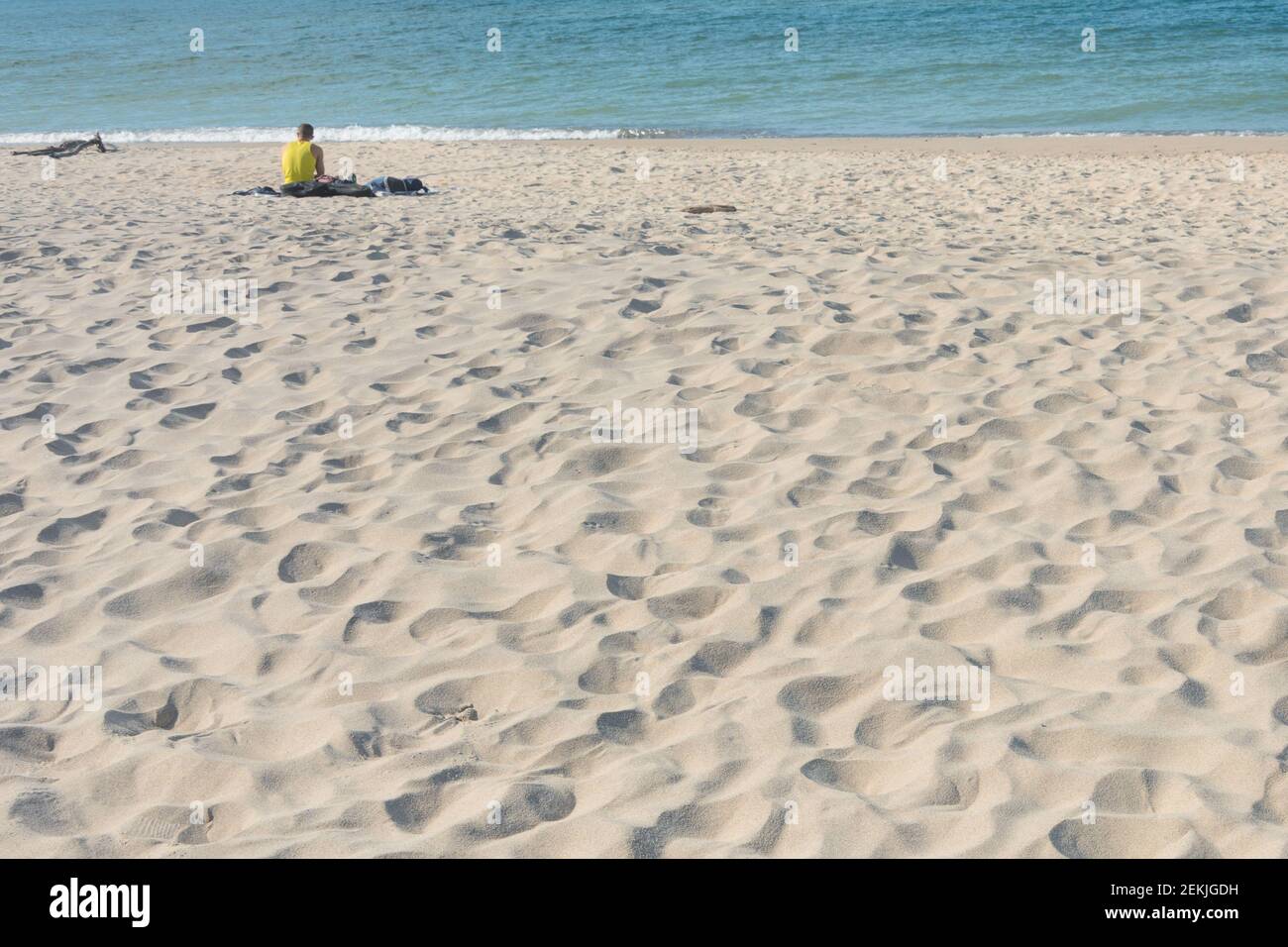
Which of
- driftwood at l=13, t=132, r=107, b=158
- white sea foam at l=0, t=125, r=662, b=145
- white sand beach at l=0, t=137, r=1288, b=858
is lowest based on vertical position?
white sand beach at l=0, t=137, r=1288, b=858

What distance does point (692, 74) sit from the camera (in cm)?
2492

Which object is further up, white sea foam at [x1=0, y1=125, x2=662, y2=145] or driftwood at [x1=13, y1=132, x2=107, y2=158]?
white sea foam at [x1=0, y1=125, x2=662, y2=145]

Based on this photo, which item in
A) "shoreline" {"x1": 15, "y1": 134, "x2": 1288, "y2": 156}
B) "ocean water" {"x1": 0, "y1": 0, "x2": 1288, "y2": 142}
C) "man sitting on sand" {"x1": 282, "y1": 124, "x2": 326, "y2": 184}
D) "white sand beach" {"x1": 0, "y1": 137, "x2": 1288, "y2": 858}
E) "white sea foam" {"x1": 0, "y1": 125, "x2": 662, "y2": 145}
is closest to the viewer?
"white sand beach" {"x1": 0, "y1": 137, "x2": 1288, "y2": 858}

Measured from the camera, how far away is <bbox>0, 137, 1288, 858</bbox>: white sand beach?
2922mm

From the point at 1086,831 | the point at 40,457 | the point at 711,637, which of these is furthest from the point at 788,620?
the point at 40,457

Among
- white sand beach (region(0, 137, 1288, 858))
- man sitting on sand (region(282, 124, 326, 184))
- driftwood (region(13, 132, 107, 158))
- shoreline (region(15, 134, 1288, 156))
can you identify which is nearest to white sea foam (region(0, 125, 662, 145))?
shoreline (region(15, 134, 1288, 156))

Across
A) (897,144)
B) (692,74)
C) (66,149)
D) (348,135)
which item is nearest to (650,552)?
(897,144)

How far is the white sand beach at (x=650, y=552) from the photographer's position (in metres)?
2.92

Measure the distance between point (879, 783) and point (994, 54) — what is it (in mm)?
24556

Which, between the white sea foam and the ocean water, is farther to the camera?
the ocean water

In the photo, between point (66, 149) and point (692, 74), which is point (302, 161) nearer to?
point (66, 149)

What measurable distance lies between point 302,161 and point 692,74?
15.1 metres

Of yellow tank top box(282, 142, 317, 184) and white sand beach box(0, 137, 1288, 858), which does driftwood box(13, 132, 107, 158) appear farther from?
white sand beach box(0, 137, 1288, 858)

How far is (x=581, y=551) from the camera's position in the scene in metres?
4.18
